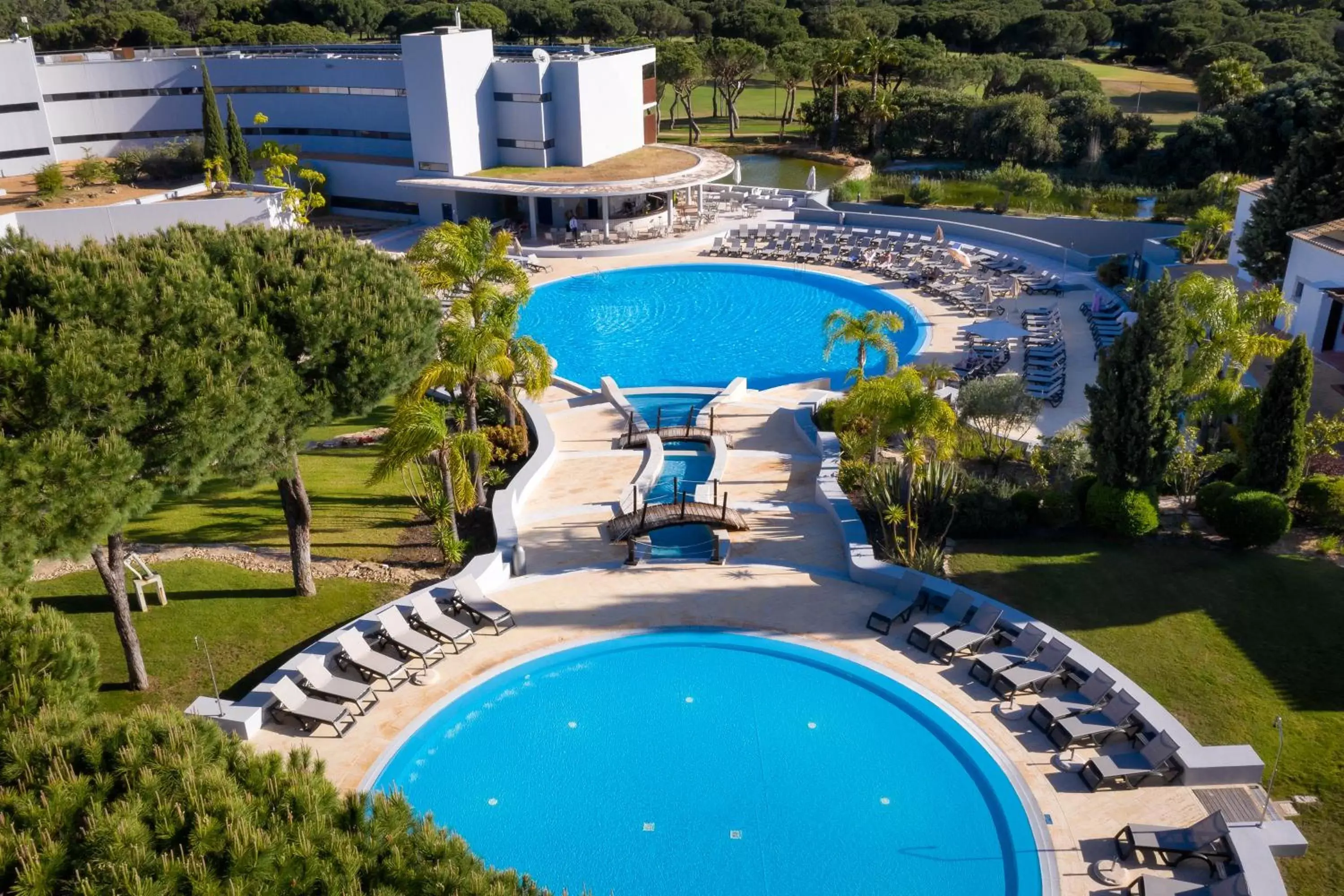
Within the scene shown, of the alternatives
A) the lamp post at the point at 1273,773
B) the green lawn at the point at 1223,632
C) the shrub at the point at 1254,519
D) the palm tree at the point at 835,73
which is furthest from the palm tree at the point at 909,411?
the palm tree at the point at 835,73

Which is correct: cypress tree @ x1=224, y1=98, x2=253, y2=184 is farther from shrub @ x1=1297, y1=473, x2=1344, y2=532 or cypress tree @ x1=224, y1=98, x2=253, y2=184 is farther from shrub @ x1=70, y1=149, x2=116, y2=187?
shrub @ x1=1297, y1=473, x2=1344, y2=532

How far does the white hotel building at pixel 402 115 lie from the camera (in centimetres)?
3981

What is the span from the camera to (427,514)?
60.0ft

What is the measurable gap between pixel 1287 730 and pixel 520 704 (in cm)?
1001

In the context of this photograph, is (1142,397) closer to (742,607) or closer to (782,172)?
(742,607)

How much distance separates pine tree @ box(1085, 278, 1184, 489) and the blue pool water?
20.4 ft

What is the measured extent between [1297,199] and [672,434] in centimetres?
1826

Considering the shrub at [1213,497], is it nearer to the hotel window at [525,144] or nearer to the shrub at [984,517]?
the shrub at [984,517]

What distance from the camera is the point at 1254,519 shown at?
16.0 m

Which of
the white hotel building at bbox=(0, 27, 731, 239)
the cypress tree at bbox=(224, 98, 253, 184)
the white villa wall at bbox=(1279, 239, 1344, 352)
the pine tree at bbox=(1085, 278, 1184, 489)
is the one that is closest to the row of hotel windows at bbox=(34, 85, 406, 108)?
the white hotel building at bbox=(0, 27, 731, 239)

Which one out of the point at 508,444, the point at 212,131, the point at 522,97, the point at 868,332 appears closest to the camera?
the point at 868,332

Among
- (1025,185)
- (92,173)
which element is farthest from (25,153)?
(1025,185)

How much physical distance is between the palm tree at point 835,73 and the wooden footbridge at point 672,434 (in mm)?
40041

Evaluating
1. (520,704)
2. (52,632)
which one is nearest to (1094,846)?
(520,704)
